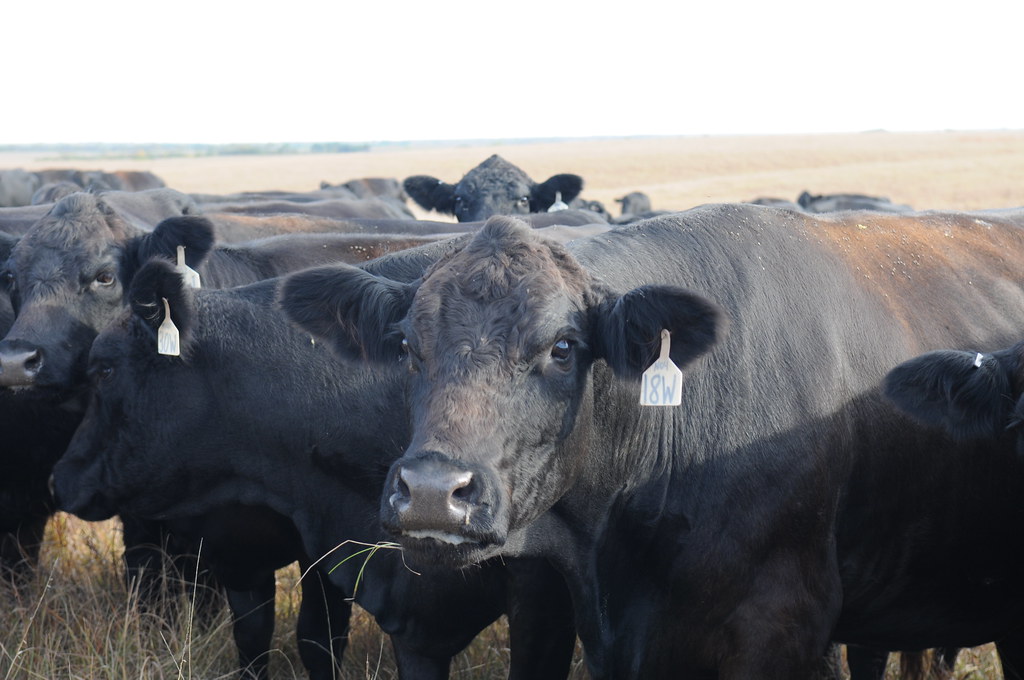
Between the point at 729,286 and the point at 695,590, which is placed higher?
the point at 729,286

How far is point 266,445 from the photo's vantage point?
4680 mm

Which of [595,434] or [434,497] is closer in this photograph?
[434,497]

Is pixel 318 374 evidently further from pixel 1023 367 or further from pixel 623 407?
pixel 1023 367

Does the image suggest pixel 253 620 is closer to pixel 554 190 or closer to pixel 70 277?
pixel 70 277

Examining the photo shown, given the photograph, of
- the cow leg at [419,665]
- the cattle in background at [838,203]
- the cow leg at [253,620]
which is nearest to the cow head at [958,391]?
the cow leg at [419,665]

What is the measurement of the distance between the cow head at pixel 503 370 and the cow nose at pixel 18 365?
2241mm

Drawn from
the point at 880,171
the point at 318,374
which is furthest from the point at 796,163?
the point at 318,374

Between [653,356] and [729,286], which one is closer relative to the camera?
[653,356]

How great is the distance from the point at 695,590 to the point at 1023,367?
1.28 metres

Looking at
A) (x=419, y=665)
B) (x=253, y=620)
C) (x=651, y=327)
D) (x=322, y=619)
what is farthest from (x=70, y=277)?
(x=651, y=327)

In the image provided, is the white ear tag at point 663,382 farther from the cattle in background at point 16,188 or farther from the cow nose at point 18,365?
the cattle in background at point 16,188

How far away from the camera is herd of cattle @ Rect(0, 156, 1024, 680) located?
10.9 ft

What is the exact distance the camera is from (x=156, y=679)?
187 inches

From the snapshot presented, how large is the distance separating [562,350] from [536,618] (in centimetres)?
140
